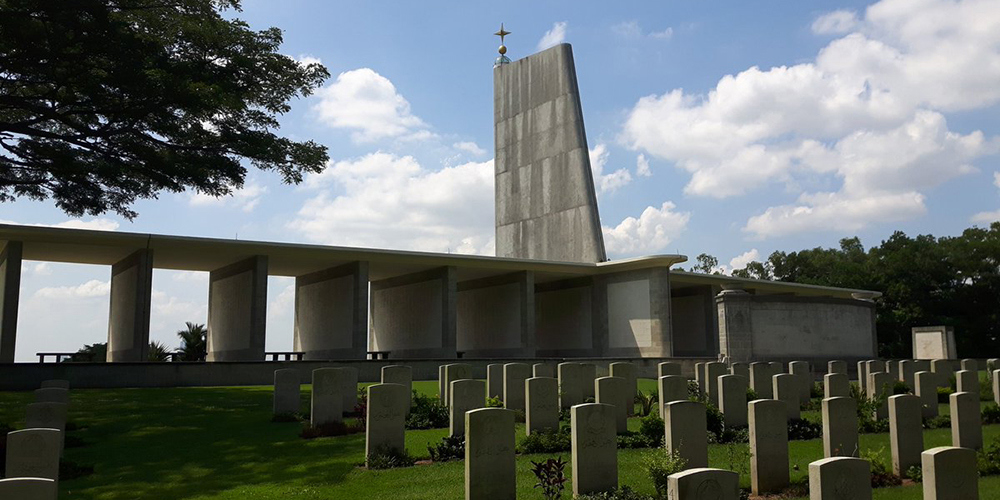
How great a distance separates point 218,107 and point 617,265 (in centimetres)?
2200

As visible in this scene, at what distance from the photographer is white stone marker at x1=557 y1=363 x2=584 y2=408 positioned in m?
15.5

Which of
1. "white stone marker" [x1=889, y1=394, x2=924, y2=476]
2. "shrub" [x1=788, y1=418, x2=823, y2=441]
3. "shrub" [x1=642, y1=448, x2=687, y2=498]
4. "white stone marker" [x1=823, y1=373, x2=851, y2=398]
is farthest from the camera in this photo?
"white stone marker" [x1=823, y1=373, x2=851, y2=398]

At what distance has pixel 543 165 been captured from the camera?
4172 centimetres

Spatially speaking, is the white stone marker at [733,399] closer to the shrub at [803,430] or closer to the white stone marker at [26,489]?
the shrub at [803,430]

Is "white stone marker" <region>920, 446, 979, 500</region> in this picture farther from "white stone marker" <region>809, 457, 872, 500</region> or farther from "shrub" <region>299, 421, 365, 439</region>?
"shrub" <region>299, 421, 365, 439</region>

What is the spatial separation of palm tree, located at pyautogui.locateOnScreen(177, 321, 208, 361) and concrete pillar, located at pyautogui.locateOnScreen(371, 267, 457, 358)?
8866 mm

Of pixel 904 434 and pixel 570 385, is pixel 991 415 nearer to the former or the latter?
pixel 904 434

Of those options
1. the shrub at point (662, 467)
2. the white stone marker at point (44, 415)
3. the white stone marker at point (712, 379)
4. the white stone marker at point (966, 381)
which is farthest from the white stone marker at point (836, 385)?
the white stone marker at point (44, 415)

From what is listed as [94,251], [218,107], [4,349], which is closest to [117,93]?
[218,107]

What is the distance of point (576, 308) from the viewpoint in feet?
136

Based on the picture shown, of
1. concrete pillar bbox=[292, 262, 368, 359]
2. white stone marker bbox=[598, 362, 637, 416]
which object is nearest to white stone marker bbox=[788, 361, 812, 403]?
white stone marker bbox=[598, 362, 637, 416]

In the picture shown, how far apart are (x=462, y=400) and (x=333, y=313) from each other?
26.1 meters

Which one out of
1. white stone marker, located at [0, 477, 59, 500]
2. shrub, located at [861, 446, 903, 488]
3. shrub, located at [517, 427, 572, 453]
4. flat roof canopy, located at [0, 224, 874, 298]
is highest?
flat roof canopy, located at [0, 224, 874, 298]

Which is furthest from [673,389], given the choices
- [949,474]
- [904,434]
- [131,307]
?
[131,307]
